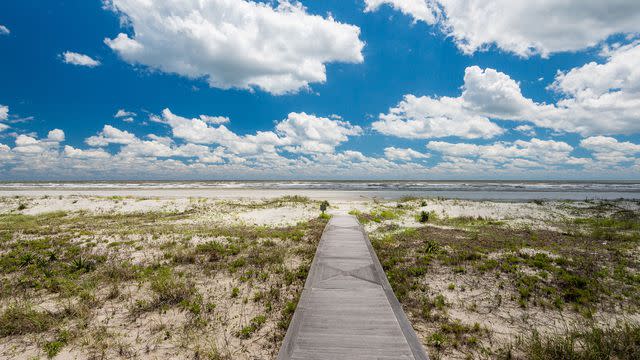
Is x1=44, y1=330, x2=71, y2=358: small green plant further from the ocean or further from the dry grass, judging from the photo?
the ocean

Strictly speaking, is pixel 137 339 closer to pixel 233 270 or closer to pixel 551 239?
pixel 233 270

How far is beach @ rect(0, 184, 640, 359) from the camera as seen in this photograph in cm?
668

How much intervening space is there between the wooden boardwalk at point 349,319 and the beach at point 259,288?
96 cm

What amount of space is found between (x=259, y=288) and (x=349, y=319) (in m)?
4.24

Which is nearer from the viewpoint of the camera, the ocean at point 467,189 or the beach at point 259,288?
the beach at point 259,288

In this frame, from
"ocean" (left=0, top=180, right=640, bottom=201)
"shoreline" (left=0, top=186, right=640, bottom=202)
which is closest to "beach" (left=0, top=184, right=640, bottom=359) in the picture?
"shoreline" (left=0, top=186, right=640, bottom=202)

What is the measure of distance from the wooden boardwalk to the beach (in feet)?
3.14

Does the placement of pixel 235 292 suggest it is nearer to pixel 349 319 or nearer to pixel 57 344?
pixel 57 344

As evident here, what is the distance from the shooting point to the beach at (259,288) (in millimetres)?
6684

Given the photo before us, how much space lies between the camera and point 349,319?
21.0 ft

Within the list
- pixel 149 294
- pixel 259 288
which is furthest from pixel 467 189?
pixel 149 294

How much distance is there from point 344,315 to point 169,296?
5.85 meters

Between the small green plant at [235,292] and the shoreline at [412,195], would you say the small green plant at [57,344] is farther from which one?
the shoreline at [412,195]

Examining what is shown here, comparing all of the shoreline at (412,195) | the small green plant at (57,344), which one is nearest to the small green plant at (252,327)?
the small green plant at (57,344)
